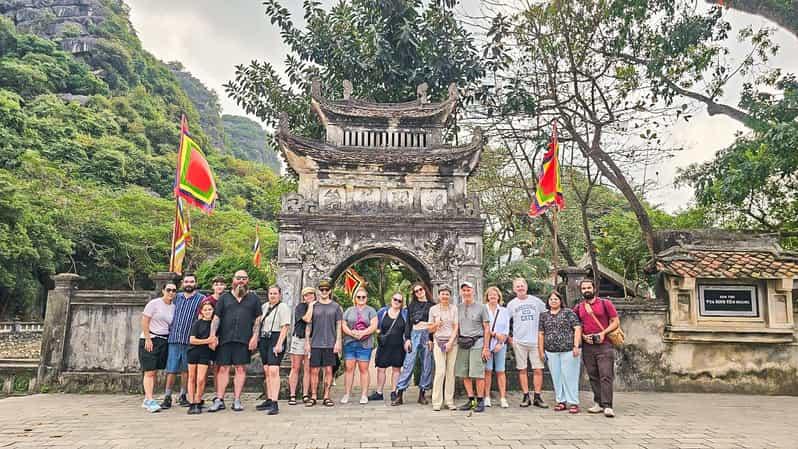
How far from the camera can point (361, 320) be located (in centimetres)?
770

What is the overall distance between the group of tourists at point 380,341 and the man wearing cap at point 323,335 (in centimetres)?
1

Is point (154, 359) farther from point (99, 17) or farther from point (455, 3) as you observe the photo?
point (99, 17)

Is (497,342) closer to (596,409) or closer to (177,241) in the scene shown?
(596,409)

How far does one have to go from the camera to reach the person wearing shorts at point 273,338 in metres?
7.08

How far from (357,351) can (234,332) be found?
180 centimetres

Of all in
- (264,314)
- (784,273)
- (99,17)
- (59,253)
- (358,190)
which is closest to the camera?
(264,314)

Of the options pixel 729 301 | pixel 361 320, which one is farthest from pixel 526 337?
pixel 729 301

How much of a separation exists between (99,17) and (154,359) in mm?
76254

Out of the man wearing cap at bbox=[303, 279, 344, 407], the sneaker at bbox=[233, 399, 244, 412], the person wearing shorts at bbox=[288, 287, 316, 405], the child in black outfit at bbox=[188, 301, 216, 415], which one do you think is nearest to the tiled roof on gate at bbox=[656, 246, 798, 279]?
the man wearing cap at bbox=[303, 279, 344, 407]

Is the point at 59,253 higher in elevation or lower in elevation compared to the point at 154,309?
higher

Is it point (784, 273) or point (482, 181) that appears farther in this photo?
point (482, 181)

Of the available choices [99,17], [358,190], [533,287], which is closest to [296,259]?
[358,190]

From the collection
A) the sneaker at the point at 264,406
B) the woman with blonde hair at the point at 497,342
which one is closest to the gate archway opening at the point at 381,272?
the woman with blonde hair at the point at 497,342

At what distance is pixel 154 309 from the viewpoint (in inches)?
287
